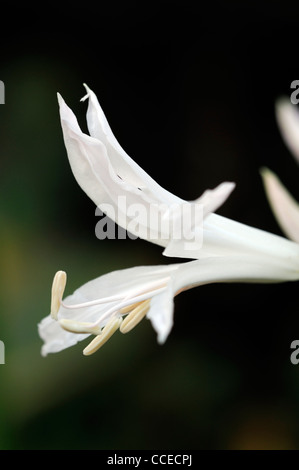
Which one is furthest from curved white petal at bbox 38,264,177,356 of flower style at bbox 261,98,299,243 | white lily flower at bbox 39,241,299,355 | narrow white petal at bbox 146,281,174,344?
flower style at bbox 261,98,299,243

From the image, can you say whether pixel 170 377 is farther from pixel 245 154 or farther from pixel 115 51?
pixel 115 51

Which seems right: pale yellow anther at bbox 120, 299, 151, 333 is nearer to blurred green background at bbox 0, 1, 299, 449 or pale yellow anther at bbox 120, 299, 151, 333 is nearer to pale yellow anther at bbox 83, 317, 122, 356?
pale yellow anther at bbox 83, 317, 122, 356

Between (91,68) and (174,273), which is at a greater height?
(91,68)

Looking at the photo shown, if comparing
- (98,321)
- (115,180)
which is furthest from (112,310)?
(115,180)

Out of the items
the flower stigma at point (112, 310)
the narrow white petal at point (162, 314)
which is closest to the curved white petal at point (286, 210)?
the narrow white petal at point (162, 314)

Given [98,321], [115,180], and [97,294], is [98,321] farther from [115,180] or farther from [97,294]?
[115,180]

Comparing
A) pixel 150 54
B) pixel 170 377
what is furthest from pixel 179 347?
pixel 150 54
